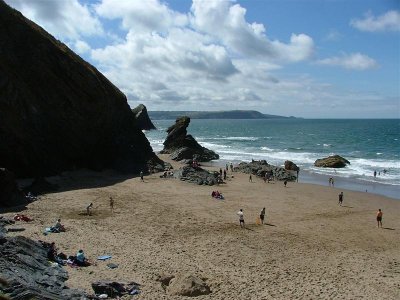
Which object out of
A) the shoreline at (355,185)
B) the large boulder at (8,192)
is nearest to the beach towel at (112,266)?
the large boulder at (8,192)

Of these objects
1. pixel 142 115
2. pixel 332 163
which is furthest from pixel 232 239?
pixel 142 115

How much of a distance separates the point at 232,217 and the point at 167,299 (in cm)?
1419

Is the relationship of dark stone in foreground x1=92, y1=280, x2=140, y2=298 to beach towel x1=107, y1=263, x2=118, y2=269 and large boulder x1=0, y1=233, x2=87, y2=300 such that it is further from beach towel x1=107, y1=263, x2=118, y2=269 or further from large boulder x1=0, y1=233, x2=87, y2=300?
beach towel x1=107, y1=263, x2=118, y2=269

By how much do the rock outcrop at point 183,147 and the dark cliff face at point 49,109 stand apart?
55.8 feet

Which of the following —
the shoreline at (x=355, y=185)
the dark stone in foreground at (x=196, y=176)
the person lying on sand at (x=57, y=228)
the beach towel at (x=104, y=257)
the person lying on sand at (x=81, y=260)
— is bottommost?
the beach towel at (x=104, y=257)

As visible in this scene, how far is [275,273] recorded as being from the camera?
1931 centimetres

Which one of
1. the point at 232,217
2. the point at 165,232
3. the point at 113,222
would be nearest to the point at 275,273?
the point at 165,232

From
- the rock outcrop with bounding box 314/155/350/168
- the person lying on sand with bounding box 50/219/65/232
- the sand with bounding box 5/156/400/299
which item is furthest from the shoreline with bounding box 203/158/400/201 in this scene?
the person lying on sand with bounding box 50/219/65/232

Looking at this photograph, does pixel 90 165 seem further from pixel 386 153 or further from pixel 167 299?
pixel 386 153

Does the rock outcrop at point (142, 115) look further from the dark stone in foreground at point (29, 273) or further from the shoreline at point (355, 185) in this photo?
the dark stone in foreground at point (29, 273)

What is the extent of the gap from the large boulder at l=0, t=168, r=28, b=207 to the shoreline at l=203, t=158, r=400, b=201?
32.6m

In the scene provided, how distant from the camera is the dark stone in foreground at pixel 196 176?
43.8 m

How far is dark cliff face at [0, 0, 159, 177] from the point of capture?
38969mm

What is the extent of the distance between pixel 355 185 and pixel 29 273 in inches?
1576
